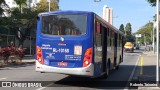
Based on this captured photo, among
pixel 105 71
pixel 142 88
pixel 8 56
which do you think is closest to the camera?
pixel 142 88

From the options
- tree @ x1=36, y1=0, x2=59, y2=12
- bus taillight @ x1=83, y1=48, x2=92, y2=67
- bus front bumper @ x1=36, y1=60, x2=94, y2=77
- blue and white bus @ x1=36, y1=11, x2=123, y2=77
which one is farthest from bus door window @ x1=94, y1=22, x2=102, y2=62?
tree @ x1=36, y1=0, x2=59, y2=12

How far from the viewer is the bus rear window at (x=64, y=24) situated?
1582 cm

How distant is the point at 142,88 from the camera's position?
15055 millimetres

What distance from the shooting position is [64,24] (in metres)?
16.1

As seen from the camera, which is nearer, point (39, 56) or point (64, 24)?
point (64, 24)

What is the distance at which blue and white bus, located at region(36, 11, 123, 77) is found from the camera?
1553 centimetres

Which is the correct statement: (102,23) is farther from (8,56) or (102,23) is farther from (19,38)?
(19,38)

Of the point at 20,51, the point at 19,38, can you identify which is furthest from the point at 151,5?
the point at 19,38

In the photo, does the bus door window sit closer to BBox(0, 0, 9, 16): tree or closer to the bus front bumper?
the bus front bumper

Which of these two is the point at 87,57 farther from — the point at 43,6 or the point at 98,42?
the point at 43,6

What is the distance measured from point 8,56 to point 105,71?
532 inches

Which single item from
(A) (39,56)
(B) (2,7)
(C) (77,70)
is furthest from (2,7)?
(C) (77,70)

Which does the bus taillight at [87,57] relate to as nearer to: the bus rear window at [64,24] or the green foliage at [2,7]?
the bus rear window at [64,24]

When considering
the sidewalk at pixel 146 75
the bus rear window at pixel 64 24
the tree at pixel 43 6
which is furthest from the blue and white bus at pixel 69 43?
the tree at pixel 43 6
